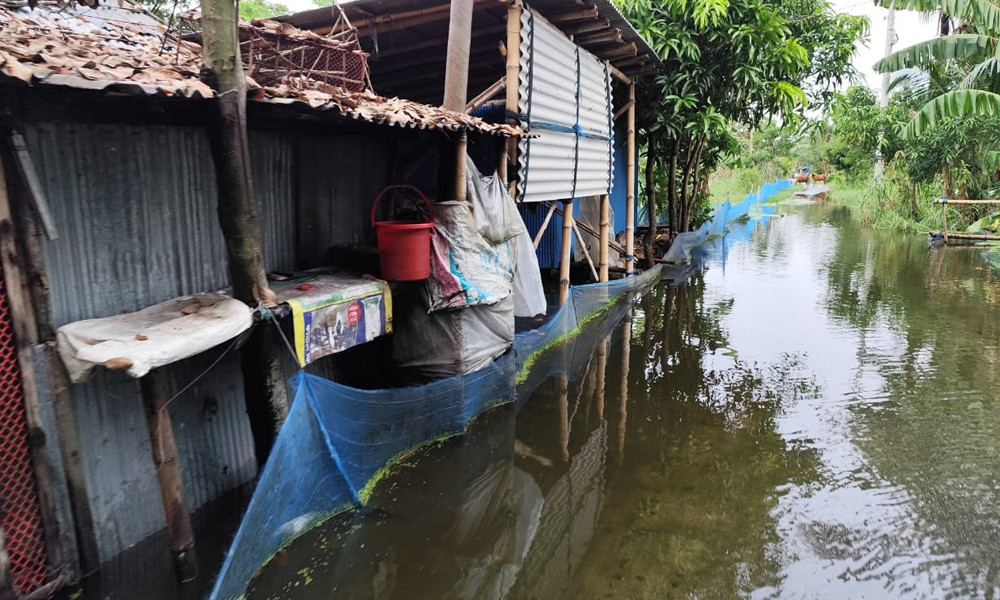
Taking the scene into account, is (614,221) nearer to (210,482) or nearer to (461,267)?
(461,267)

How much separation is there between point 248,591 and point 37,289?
79.1 inches

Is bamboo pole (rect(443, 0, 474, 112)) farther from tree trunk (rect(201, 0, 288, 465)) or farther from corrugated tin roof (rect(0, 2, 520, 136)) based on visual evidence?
tree trunk (rect(201, 0, 288, 465))

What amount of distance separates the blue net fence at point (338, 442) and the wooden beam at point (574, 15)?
391 centimetres

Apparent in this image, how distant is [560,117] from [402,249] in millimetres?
4057

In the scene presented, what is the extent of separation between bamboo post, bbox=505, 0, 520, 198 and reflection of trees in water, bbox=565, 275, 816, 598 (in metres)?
2.91

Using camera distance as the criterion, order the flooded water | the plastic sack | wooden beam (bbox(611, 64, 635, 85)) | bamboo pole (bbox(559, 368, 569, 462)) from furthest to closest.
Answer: wooden beam (bbox(611, 64, 635, 85)) → bamboo pole (bbox(559, 368, 569, 462)) → the plastic sack → the flooded water

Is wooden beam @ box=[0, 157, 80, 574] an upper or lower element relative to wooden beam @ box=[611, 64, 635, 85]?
lower

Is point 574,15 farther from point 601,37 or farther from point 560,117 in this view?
point 560,117

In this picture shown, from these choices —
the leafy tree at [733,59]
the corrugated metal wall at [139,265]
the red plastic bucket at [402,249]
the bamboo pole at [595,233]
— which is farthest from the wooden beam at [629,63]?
the corrugated metal wall at [139,265]

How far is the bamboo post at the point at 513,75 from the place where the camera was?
6598mm

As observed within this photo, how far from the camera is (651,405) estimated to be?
21.7 ft

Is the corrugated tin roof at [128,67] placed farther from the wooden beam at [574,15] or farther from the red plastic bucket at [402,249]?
the wooden beam at [574,15]

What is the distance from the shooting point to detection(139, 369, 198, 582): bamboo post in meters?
3.30

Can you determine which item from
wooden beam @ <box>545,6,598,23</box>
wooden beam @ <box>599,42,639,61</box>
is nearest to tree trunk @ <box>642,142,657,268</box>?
wooden beam @ <box>599,42,639,61</box>
